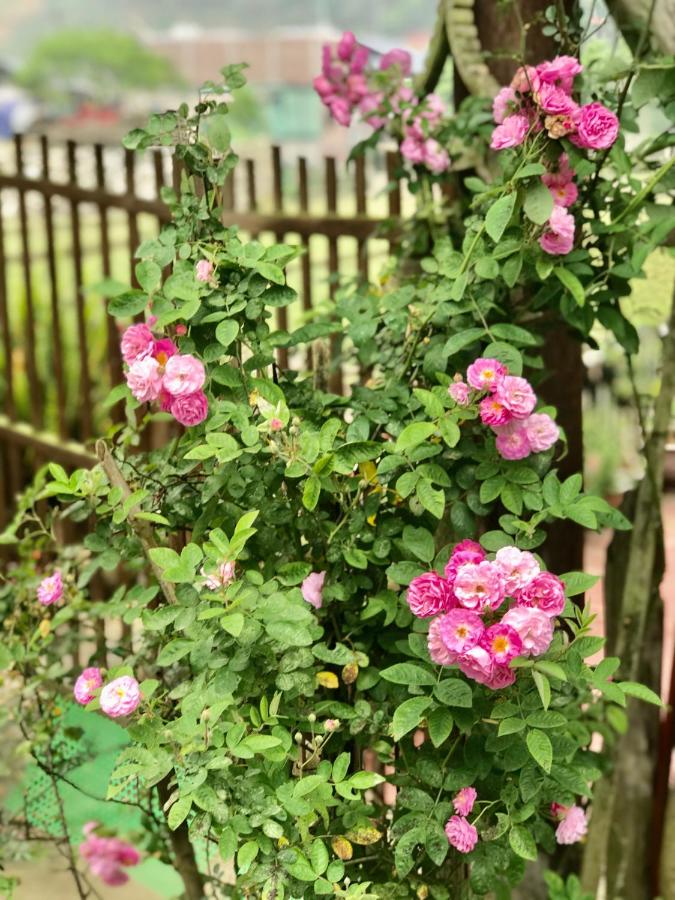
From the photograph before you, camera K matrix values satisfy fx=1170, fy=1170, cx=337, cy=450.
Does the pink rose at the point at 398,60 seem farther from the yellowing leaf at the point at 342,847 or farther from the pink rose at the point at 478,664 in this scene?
the yellowing leaf at the point at 342,847

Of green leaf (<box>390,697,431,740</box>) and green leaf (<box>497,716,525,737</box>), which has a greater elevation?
green leaf (<box>390,697,431,740</box>)

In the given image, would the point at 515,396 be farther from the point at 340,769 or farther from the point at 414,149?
the point at 414,149

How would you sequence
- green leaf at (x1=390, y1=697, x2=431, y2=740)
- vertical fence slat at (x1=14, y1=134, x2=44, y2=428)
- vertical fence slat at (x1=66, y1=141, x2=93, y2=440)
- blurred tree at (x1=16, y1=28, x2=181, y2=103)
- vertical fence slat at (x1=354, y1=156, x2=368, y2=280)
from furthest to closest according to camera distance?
blurred tree at (x1=16, y1=28, x2=181, y2=103), vertical fence slat at (x1=14, y1=134, x2=44, y2=428), vertical fence slat at (x1=66, y1=141, x2=93, y2=440), vertical fence slat at (x1=354, y1=156, x2=368, y2=280), green leaf at (x1=390, y1=697, x2=431, y2=740)

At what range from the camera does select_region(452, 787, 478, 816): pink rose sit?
1498mm

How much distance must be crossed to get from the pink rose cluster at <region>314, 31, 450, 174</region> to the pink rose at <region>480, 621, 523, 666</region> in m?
1.06

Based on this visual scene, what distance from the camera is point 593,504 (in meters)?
1.54

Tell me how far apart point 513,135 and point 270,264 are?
373 millimetres

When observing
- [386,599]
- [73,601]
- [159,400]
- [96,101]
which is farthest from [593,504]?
[96,101]

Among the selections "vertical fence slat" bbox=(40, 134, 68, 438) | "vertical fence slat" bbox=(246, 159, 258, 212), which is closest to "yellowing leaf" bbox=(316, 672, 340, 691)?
"vertical fence slat" bbox=(246, 159, 258, 212)

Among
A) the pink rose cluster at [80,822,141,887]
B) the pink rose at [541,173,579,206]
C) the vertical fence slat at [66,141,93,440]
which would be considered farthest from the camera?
the vertical fence slat at [66,141,93,440]

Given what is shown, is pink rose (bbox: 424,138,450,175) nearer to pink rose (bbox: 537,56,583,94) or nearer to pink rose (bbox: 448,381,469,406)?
pink rose (bbox: 537,56,583,94)

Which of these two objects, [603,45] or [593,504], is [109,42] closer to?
[603,45]

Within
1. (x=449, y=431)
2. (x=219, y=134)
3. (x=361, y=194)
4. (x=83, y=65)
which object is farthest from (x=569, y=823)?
(x=83, y=65)

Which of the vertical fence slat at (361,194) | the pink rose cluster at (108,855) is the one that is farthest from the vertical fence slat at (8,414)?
the pink rose cluster at (108,855)
